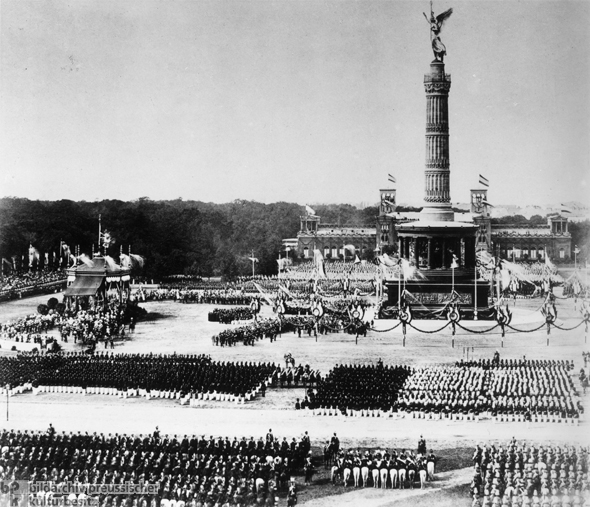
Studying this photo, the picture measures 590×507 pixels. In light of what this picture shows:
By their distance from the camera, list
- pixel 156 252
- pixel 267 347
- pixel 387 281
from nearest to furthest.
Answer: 1. pixel 267 347
2. pixel 387 281
3. pixel 156 252

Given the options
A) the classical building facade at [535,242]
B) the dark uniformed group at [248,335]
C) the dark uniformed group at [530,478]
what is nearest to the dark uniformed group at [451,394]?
the dark uniformed group at [530,478]

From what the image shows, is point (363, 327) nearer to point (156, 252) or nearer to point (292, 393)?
point (292, 393)

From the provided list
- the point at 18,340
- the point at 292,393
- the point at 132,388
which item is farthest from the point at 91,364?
the point at 18,340

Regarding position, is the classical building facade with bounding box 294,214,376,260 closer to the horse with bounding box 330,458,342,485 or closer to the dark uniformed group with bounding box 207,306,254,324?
the dark uniformed group with bounding box 207,306,254,324

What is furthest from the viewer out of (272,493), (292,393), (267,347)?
(267,347)

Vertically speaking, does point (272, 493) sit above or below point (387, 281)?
below

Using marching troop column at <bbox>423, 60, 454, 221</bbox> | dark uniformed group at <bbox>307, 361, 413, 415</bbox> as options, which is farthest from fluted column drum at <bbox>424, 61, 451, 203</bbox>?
dark uniformed group at <bbox>307, 361, 413, 415</bbox>

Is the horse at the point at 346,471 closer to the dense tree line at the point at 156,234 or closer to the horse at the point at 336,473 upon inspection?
the horse at the point at 336,473
